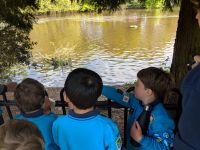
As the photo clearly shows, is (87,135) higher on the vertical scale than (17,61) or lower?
higher

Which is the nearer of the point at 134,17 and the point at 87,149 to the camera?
the point at 87,149

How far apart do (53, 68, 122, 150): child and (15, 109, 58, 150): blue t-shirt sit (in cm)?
19

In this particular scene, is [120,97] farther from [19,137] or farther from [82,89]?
[19,137]

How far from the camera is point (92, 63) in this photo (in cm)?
1638

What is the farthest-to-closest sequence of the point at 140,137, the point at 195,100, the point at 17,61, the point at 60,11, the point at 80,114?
the point at 60,11
the point at 17,61
the point at 140,137
the point at 80,114
the point at 195,100

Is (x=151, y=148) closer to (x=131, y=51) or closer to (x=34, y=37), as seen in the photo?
(x=131, y=51)

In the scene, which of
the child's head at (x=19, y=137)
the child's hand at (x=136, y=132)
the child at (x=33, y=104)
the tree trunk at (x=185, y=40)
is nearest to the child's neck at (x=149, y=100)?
the child's hand at (x=136, y=132)

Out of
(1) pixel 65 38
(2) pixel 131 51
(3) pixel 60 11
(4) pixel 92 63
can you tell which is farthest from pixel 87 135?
(3) pixel 60 11

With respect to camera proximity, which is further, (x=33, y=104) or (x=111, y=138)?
(x=33, y=104)

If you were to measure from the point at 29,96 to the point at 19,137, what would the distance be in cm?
75

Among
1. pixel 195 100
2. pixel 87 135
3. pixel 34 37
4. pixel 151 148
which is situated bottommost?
pixel 34 37

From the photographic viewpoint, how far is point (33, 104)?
2.00 meters

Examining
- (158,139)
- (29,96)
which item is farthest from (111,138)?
(29,96)

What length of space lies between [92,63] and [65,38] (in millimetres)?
9459
